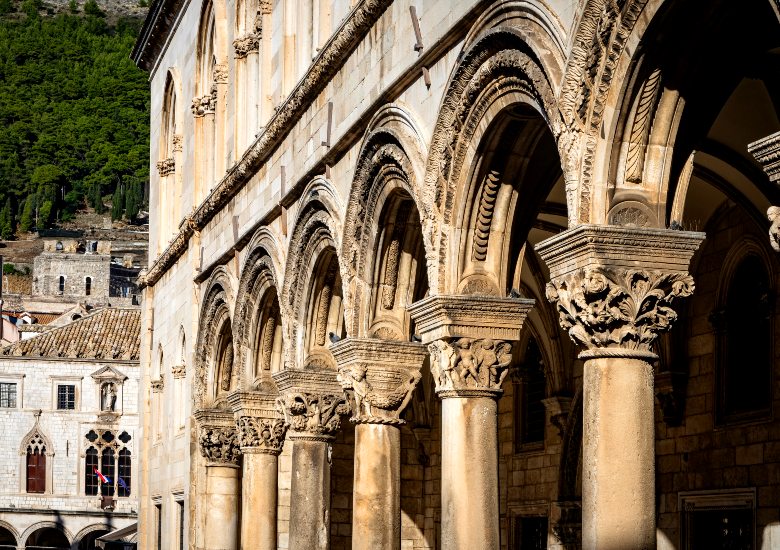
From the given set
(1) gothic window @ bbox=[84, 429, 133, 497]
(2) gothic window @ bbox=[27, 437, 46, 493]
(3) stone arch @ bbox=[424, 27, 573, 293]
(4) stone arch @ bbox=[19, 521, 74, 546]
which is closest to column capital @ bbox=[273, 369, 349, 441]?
(3) stone arch @ bbox=[424, 27, 573, 293]

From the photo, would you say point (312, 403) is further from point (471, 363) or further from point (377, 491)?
point (471, 363)

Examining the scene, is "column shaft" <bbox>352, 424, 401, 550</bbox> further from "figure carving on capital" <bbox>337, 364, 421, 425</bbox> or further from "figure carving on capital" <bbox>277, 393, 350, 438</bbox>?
"figure carving on capital" <bbox>277, 393, 350, 438</bbox>

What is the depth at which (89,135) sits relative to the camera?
16862 centimetres

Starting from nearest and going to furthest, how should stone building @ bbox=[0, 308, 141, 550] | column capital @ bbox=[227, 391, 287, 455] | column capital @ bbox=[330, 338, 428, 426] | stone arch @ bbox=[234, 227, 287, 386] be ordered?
column capital @ bbox=[330, 338, 428, 426] < column capital @ bbox=[227, 391, 287, 455] < stone arch @ bbox=[234, 227, 287, 386] < stone building @ bbox=[0, 308, 141, 550]

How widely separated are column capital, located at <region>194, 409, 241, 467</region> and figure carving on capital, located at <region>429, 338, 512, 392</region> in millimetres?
12294

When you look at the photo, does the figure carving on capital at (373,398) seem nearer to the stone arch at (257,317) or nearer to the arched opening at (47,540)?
the stone arch at (257,317)

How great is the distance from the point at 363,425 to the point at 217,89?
1215cm

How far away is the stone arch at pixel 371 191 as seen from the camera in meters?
15.0

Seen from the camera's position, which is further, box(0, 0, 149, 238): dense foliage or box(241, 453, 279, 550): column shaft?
box(0, 0, 149, 238): dense foliage

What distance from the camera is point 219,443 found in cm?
2541

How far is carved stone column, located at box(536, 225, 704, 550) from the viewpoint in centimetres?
1014

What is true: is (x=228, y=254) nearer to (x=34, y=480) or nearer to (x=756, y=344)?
(x=756, y=344)

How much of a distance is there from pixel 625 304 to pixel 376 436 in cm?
628

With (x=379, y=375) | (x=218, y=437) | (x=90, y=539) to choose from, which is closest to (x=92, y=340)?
(x=90, y=539)
